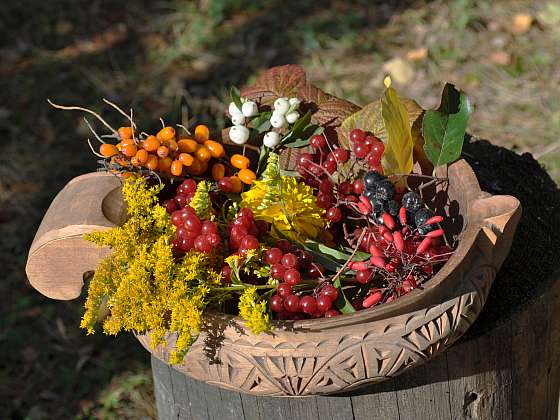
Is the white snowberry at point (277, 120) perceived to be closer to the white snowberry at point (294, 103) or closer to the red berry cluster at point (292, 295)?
the white snowberry at point (294, 103)

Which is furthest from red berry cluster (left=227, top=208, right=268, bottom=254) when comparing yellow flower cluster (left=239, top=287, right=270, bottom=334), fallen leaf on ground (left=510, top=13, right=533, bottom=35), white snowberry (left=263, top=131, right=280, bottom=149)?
fallen leaf on ground (left=510, top=13, right=533, bottom=35)

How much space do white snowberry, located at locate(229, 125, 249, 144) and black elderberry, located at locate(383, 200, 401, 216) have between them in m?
0.40

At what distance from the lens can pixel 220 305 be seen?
1512mm

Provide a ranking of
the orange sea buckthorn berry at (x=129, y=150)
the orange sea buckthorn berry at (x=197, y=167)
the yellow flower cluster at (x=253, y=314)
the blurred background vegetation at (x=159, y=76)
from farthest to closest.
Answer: the blurred background vegetation at (x=159, y=76) < the orange sea buckthorn berry at (x=197, y=167) < the orange sea buckthorn berry at (x=129, y=150) < the yellow flower cluster at (x=253, y=314)

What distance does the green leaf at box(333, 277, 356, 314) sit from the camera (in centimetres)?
147

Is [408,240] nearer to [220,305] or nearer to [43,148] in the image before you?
[220,305]

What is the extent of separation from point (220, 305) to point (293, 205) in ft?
0.84

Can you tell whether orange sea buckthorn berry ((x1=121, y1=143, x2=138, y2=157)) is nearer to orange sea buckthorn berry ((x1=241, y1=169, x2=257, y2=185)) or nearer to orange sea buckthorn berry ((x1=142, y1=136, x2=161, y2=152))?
orange sea buckthorn berry ((x1=142, y1=136, x2=161, y2=152))

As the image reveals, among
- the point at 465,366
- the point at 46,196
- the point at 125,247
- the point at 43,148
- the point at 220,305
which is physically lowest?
the point at 465,366

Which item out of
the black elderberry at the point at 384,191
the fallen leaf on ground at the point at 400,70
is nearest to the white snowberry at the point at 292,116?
the black elderberry at the point at 384,191

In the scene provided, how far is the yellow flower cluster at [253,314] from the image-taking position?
1.31 metres

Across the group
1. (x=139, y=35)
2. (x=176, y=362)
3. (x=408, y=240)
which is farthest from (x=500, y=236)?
(x=139, y=35)

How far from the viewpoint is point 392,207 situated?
1537mm

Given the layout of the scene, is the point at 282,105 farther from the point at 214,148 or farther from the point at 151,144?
the point at 151,144
